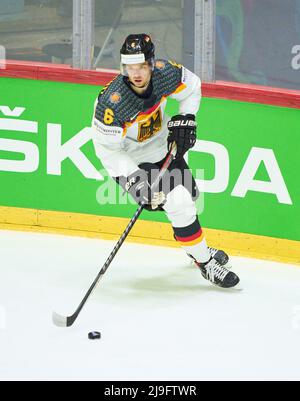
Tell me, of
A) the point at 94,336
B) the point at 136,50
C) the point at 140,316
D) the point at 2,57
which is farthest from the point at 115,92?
the point at 2,57

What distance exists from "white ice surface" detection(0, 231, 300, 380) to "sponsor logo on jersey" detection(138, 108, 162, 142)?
82 centimetres

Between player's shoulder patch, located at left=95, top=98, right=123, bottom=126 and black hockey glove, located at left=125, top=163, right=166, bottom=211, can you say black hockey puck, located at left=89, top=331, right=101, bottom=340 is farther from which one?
player's shoulder patch, located at left=95, top=98, right=123, bottom=126

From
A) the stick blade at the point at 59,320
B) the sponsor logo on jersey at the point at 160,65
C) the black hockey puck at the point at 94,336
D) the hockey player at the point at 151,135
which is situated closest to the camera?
the black hockey puck at the point at 94,336

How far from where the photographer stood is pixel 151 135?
5434mm

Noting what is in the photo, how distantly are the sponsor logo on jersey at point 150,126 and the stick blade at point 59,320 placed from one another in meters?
1.04

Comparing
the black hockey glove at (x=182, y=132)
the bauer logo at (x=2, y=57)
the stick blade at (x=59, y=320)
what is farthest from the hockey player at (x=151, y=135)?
the bauer logo at (x=2, y=57)

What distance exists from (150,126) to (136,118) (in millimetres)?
140

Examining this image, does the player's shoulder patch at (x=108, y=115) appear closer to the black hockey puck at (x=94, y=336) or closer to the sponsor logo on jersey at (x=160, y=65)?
the sponsor logo on jersey at (x=160, y=65)

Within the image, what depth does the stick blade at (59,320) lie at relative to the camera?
4.93 meters

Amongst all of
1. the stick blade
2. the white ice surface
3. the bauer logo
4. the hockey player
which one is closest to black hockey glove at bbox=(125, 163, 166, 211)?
the hockey player

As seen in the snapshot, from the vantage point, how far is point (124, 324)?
197 inches

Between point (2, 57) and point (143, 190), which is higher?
point (2, 57)

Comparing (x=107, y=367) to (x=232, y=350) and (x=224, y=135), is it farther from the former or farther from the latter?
(x=224, y=135)

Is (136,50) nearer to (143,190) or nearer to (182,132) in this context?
(182,132)
